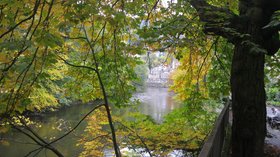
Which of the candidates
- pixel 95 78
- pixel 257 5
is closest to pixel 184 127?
pixel 95 78

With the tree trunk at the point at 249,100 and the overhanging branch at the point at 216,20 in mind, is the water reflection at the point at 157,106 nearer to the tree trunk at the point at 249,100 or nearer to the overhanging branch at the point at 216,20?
the tree trunk at the point at 249,100

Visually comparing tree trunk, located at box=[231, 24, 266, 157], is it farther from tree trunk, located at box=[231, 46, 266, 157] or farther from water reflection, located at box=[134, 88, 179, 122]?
water reflection, located at box=[134, 88, 179, 122]

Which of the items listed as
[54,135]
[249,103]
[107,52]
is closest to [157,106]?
[54,135]

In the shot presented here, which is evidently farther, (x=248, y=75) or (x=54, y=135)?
(x=54, y=135)

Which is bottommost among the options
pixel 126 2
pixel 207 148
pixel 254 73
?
pixel 207 148

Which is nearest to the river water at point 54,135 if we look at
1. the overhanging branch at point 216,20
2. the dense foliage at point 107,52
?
the dense foliage at point 107,52

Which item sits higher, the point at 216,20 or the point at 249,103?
the point at 216,20

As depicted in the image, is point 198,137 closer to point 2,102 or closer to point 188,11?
point 188,11

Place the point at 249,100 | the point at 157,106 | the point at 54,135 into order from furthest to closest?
the point at 157,106 → the point at 54,135 → the point at 249,100

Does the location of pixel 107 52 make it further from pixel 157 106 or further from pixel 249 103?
pixel 157 106

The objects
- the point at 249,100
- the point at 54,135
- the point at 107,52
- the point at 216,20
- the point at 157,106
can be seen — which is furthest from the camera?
the point at 157,106

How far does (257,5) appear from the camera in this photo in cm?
460

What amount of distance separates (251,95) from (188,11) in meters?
1.92

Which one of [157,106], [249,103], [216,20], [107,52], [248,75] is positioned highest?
[216,20]
